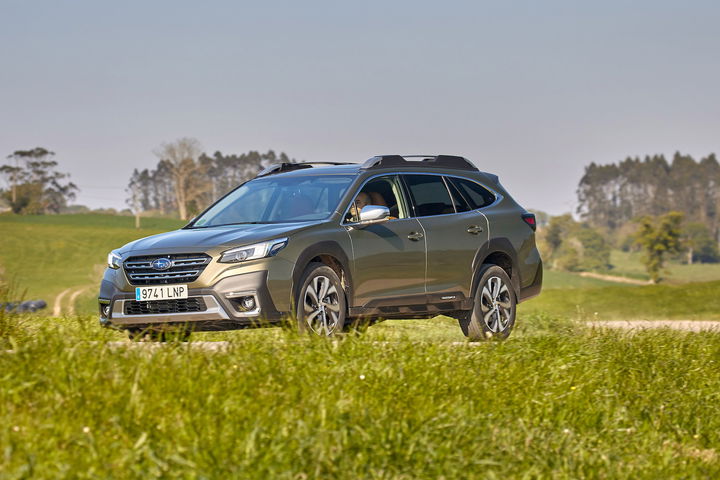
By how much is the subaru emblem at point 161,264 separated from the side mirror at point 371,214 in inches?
72.1

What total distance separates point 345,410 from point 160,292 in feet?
11.5

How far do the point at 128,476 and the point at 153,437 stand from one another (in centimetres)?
57

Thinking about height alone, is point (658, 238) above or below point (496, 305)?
above

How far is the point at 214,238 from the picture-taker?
31.4ft

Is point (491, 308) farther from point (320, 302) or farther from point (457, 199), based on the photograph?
point (320, 302)

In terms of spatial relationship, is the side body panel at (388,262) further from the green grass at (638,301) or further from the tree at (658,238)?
the tree at (658,238)

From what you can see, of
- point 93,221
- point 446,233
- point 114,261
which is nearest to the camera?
point 114,261

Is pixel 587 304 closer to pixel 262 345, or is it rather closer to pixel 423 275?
pixel 423 275

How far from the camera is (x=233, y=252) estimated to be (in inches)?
366

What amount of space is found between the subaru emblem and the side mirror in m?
1.83

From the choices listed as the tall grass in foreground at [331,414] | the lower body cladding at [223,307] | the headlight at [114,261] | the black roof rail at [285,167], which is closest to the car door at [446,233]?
the black roof rail at [285,167]

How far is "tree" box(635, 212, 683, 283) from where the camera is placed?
Result: 132125mm

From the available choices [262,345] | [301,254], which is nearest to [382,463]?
[262,345]

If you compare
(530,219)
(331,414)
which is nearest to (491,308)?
(530,219)
